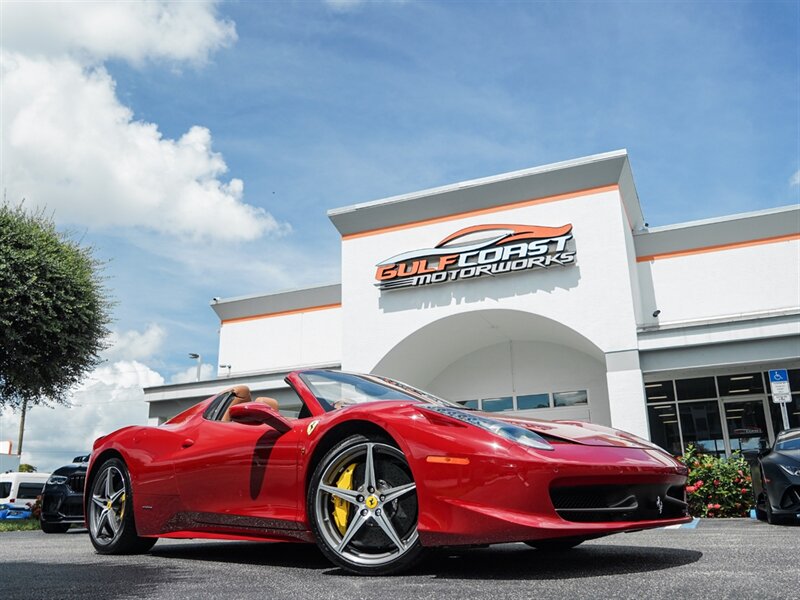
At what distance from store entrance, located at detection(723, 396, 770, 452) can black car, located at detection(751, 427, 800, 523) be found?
409 inches

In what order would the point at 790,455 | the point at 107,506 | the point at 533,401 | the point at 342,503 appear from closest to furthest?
the point at 342,503, the point at 107,506, the point at 790,455, the point at 533,401

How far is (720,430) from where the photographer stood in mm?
17344

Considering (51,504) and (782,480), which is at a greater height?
(782,480)

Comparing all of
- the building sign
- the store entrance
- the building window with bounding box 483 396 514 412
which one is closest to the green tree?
the building sign

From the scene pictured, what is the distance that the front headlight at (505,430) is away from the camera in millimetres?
3193

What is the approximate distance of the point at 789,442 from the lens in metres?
7.55

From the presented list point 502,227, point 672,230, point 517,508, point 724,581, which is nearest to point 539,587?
point 517,508

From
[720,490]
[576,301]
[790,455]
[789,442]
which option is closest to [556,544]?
[790,455]

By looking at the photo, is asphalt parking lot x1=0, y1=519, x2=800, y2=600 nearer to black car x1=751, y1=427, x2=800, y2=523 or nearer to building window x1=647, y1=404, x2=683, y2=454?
black car x1=751, y1=427, x2=800, y2=523

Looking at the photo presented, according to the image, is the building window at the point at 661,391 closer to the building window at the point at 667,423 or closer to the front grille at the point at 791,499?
the building window at the point at 667,423

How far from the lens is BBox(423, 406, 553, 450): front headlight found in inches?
126

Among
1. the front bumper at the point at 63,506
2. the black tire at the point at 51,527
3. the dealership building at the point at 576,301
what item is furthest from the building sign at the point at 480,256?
the black tire at the point at 51,527

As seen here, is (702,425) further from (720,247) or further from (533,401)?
(720,247)

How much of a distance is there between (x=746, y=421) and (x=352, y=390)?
52.3ft
